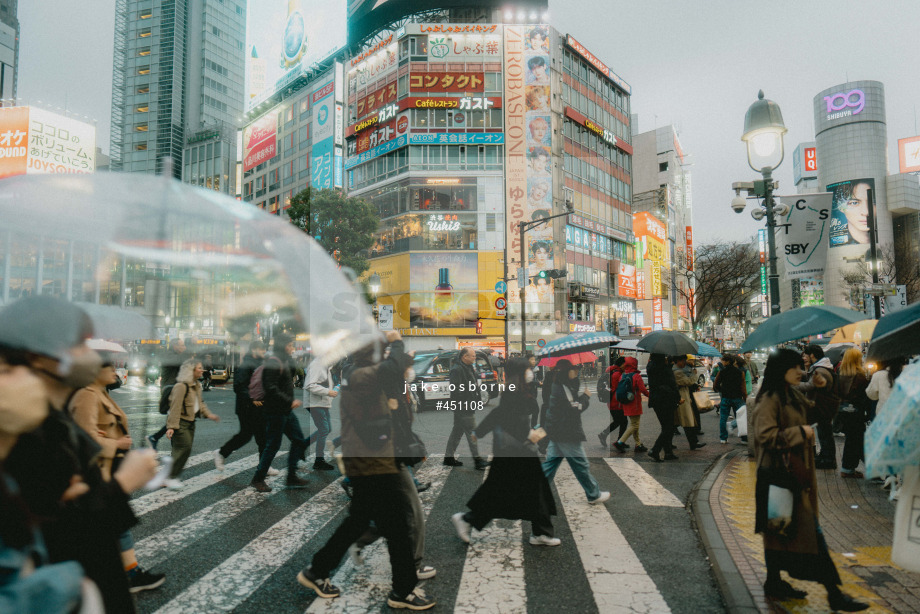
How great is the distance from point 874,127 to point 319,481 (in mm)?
111426

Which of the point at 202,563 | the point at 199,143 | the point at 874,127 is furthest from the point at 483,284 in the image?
the point at 874,127

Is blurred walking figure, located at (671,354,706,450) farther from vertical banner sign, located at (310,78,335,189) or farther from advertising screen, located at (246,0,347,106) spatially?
advertising screen, located at (246,0,347,106)

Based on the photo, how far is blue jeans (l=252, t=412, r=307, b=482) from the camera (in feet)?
23.6

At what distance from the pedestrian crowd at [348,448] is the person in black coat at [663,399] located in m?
0.03

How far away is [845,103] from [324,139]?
286 ft

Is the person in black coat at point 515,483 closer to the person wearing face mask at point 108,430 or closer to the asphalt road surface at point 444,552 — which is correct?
the asphalt road surface at point 444,552

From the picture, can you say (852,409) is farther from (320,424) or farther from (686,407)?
(320,424)

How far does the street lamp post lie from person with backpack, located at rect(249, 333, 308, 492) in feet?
24.3

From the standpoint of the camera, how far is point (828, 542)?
513cm

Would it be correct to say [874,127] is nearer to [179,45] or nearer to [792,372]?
[792,372]

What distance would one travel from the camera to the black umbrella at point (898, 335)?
3266 mm

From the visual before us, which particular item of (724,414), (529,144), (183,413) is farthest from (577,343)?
(529,144)

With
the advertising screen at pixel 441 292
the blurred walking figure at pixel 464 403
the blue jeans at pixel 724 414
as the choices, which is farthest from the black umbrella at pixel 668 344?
the advertising screen at pixel 441 292

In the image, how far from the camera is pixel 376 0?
Answer: 164 feet
